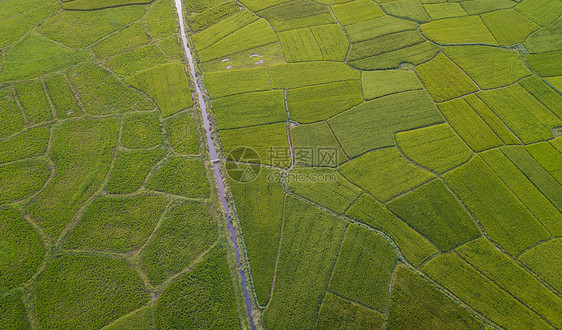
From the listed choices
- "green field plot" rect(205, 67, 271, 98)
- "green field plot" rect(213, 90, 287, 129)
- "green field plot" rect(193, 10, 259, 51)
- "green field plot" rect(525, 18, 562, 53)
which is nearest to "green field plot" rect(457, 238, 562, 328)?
"green field plot" rect(213, 90, 287, 129)

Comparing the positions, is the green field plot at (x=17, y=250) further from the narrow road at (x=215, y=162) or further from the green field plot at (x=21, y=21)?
the green field plot at (x=21, y=21)

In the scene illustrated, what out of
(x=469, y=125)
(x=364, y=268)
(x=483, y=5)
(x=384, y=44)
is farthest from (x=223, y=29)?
(x=483, y=5)

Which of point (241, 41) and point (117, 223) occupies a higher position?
point (241, 41)

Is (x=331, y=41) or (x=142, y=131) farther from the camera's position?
(x=331, y=41)

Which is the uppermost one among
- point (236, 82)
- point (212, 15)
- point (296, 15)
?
point (212, 15)

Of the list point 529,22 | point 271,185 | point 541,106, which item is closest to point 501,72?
point 541,106

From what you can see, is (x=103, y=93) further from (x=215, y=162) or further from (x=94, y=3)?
(x=94, y=3)
